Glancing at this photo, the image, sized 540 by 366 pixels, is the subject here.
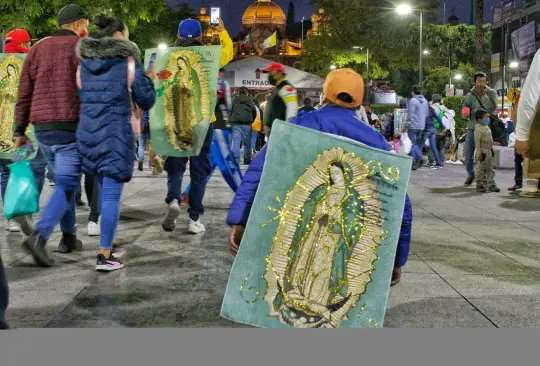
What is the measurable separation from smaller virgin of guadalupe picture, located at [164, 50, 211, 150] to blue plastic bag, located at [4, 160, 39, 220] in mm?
1581

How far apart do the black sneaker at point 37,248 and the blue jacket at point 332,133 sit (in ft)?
8.64

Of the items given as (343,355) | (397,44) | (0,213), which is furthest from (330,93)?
(397,44)

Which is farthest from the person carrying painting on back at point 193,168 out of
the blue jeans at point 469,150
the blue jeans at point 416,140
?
the blue jeans at point 416,140

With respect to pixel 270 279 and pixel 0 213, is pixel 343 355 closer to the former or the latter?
pixel 270 279

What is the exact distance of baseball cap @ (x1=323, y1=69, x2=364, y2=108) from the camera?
12.7ft

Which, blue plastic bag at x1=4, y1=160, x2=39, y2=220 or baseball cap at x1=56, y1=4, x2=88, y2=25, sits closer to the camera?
baseball cap at x1=56, y1=4, x2=88, y2=25

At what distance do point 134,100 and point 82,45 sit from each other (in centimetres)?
53

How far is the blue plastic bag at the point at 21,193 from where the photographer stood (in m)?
6.52

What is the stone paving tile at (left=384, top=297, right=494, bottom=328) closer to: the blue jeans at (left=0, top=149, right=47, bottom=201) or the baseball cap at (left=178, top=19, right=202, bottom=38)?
the baseball cap at (left=178, top=19, right=202, bottom=38)

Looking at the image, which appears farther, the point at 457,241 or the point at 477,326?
the point at 457,241

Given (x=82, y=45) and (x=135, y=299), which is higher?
Answer: (x=82, y=45)

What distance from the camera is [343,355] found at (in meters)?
4.07

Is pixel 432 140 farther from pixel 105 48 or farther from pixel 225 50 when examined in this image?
pixel 105 48

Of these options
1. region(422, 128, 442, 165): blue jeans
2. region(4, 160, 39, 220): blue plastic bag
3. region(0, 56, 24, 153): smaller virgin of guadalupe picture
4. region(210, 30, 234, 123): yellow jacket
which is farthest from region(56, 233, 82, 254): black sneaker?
region(422, 128, 442, 165): blue jeans
